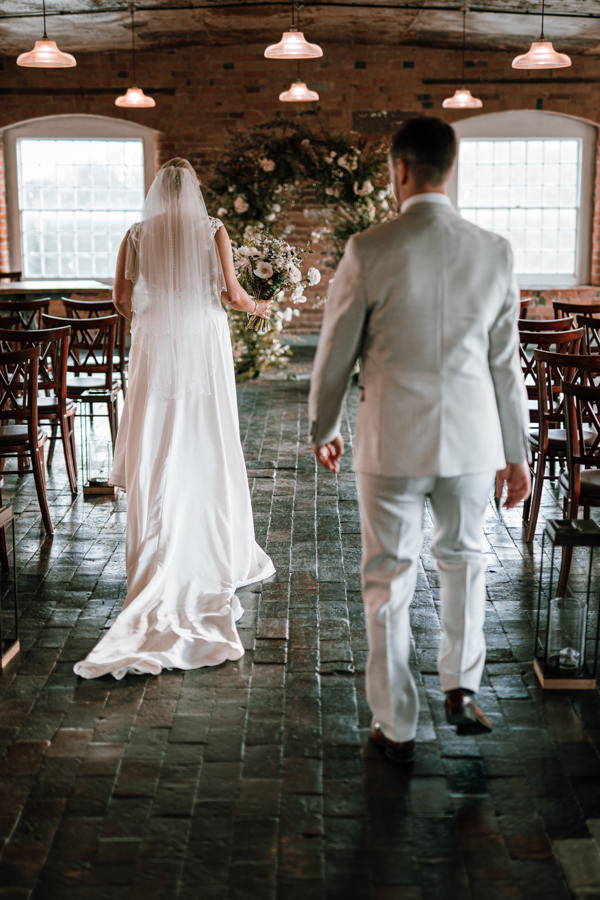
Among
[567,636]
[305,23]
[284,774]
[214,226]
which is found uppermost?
[305,23]

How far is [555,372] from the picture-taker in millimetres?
5367

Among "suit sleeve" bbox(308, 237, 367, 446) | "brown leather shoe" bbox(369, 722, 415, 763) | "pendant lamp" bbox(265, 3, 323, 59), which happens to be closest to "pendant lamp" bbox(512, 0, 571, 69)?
"pendant lamp" bbox(265, 3, 323, 59)

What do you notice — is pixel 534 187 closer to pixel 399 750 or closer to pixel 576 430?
pixel 576 430

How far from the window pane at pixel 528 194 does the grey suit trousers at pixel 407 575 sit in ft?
35.4

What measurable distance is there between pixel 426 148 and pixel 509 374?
26.9 inches

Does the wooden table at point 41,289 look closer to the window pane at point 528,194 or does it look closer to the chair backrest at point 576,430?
the chair backrest at point 576,430

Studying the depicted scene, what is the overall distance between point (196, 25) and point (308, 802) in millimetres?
10461

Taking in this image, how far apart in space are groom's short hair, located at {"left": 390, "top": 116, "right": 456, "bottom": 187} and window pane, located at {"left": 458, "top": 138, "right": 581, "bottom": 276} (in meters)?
10.7

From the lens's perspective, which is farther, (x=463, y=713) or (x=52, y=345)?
(x=52, y=345)

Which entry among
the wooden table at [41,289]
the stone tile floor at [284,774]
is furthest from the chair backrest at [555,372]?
the wooden table at [41,289]

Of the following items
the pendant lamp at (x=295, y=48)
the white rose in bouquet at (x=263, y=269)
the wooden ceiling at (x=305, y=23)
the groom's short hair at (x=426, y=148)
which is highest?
the wooden ceiling at (x=305, y=23)

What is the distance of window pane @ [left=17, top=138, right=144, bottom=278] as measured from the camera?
1278 cm

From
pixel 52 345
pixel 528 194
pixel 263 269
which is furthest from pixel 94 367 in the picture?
pixel 528 194

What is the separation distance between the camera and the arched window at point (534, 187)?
12.9 metres
